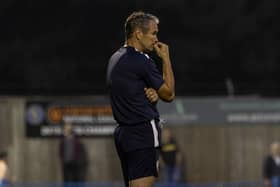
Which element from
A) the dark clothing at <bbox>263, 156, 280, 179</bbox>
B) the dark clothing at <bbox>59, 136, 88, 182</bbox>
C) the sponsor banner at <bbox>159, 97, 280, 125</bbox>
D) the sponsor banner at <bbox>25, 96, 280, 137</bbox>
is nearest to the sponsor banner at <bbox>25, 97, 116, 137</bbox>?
the sponsor banner at <bbox>25, 96, 280, 137</bbox>

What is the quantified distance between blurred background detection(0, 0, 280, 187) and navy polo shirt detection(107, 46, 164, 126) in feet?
50.4

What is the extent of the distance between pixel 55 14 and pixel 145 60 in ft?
53.8

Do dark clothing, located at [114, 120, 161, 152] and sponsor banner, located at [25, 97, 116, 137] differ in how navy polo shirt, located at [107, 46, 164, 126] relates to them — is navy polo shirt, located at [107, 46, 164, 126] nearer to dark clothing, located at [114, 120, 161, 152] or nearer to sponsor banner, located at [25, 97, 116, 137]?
dark clothing, located at [114, 120, 161, 152]

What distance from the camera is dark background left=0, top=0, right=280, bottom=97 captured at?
78.5 ft

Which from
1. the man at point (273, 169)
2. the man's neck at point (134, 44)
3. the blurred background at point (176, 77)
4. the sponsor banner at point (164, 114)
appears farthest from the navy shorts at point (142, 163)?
the sponsor banner at point (164, 114)

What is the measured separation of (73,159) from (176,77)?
289 cm

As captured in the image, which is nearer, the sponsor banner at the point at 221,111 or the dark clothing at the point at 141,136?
the dark clothing at the point at 141,136

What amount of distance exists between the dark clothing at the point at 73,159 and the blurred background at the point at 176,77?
386 millimetres

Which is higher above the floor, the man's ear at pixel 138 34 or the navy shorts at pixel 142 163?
the man's ear at pixel 138 34

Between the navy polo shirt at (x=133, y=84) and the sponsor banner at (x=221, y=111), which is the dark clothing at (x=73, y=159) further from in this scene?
the navy polo shirt at (x=133, y=84)

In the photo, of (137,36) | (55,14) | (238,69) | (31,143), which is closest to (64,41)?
(55,14)

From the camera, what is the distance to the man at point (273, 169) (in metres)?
22.2

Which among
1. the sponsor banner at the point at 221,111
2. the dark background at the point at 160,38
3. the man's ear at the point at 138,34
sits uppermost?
the dark background at the point at 160,38

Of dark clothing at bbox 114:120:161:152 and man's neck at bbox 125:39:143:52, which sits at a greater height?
man's neck at bbox 125:39:143:52
